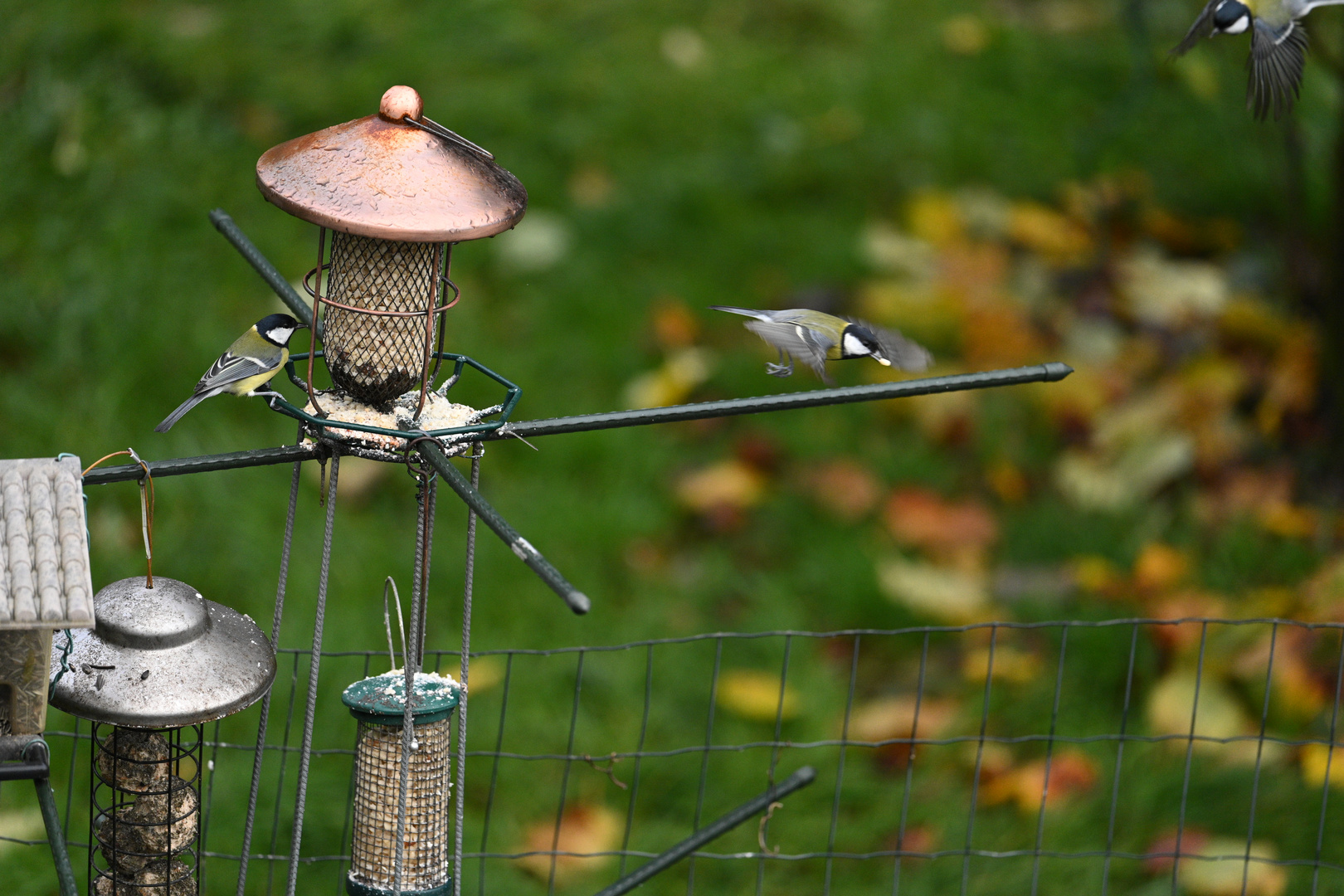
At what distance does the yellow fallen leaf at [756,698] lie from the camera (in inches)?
163

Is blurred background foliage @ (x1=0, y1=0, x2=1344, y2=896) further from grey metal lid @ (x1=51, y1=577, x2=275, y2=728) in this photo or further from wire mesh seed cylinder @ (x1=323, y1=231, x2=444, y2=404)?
wire mesh seed cylinder @ (x1=323, y1=231, x2=444, y2=404)

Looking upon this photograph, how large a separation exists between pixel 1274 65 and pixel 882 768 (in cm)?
218

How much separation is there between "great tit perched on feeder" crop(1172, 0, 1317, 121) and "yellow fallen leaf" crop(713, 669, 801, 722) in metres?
2.07

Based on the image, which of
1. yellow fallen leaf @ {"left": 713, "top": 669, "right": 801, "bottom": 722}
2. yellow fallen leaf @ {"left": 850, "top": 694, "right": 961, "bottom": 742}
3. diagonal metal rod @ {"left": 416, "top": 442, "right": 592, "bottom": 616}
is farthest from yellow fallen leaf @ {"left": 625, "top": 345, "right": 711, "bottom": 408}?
diagonal metal rod @ {"left": 416, "top": 442, "right": 592, "bottom": 616}

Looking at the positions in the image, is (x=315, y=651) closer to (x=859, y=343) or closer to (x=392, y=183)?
(x=392, y=183)

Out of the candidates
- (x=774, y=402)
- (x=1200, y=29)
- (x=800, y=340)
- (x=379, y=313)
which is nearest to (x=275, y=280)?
(x=379, y=313)

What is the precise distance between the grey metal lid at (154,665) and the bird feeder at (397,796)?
26 centimetres

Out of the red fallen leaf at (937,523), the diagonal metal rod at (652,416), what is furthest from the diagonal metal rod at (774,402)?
the red fallen leaf at (937,523)

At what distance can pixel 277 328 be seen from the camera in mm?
2830

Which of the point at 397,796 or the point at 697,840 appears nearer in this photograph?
the point at 397,796

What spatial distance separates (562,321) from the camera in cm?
561

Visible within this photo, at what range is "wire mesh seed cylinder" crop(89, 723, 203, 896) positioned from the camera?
8.06 feet

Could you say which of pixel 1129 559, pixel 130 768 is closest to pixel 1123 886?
pixel 1129 559

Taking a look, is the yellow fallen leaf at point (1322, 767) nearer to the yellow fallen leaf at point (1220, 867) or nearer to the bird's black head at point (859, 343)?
the yellow fallen leaf at point (1220, 867)
